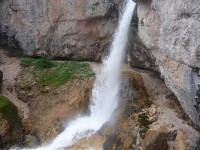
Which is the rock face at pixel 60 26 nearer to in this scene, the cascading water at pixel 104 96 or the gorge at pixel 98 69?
the gorge at pixel 98 69

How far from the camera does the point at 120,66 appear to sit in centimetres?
1956

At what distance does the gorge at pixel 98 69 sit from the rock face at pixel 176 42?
0.04 m

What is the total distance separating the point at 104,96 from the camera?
17.3m

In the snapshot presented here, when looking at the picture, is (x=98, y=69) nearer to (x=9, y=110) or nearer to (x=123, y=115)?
(x=123, y=115)

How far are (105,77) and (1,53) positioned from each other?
8.12 m

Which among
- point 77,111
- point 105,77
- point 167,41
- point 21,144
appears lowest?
point 21,144

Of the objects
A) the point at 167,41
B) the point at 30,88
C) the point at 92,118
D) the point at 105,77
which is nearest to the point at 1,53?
the point at 30,88

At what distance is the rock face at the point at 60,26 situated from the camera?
2095 cm

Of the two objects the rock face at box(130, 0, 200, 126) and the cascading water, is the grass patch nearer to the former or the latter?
the cascading water

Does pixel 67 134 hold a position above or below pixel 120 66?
below

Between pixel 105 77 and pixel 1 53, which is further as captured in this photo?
pixel 1 53

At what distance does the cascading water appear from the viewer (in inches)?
604

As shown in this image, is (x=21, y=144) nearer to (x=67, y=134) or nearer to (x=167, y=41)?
(x=67, y=134)

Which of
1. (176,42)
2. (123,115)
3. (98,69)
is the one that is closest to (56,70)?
(98,69)
